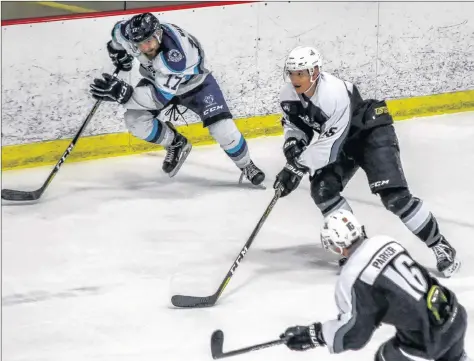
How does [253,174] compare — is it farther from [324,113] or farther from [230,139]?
[324,113]

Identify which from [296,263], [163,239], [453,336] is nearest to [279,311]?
[296,263]

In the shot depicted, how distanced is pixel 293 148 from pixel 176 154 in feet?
4.64

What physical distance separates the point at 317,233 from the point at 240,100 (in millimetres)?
1434

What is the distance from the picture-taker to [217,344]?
463cm

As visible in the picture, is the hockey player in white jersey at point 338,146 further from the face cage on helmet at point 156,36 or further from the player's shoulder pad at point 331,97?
the face cage on helmet at point 156,36

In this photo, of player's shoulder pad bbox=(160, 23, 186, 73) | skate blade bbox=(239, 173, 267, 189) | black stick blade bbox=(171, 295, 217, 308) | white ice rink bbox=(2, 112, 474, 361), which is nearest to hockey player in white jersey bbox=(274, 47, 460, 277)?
white ice rink bbox=(2, 112, 474, 361)

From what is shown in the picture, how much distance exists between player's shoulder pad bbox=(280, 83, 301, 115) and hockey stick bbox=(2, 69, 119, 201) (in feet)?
4.19

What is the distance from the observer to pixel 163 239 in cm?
595

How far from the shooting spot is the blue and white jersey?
20.2 feet

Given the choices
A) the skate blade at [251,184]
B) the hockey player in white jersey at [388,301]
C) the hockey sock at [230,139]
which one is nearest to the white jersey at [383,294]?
the hockey player in white jersey at [388,301]

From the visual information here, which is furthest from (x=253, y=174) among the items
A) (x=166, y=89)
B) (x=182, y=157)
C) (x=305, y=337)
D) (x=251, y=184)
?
(x=305, y=337)

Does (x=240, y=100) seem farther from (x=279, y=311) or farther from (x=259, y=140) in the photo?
(x=279, y=311)

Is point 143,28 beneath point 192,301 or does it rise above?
above

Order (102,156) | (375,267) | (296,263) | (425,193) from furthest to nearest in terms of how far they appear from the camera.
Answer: (102,156) → (425,193) → (296,263) → (375,267)
